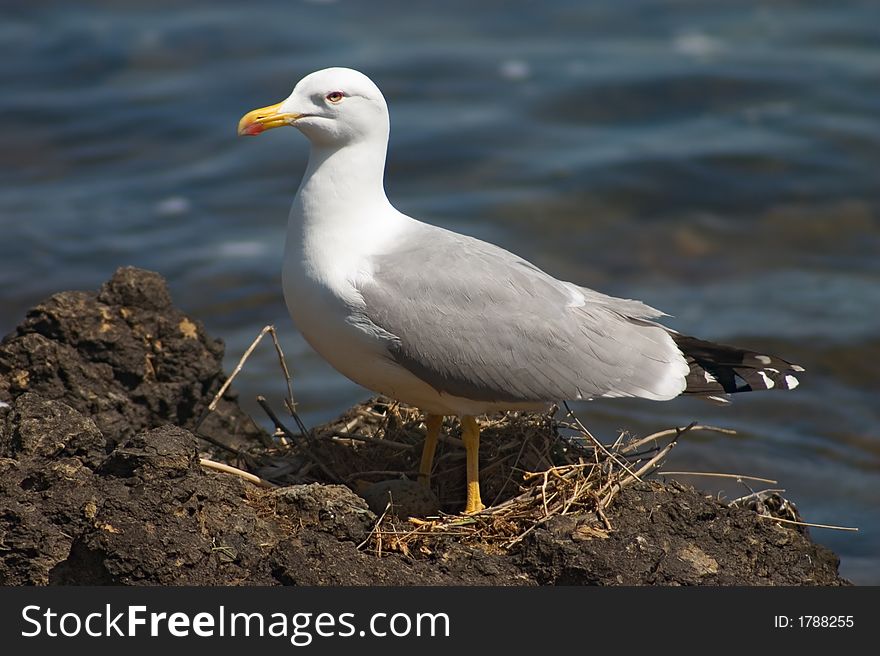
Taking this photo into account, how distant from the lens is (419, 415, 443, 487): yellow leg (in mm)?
6277

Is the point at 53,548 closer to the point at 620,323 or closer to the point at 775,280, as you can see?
the point at 620,323

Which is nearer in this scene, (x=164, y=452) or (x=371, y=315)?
(x=164, y=452)

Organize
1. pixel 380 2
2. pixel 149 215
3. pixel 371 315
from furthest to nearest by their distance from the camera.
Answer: pixel 380 2
pixel 149 215
pixel 371 315

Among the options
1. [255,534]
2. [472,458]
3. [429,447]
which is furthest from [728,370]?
[255,534]

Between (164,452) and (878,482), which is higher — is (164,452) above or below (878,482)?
below

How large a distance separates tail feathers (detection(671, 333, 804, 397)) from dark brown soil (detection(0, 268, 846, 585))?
2.44 feet

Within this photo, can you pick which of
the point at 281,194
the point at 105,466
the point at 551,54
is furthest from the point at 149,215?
the point at 105,466

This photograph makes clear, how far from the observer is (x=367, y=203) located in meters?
6.20

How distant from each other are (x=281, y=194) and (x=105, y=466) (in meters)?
9.03

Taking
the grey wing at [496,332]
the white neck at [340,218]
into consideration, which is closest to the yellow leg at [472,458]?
the grey wing at [496,332]

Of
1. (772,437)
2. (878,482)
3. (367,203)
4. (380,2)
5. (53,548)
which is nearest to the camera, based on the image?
(53,548)

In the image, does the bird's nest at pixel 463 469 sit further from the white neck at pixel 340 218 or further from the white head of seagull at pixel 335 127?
the white head of seagull at pixel 335 127

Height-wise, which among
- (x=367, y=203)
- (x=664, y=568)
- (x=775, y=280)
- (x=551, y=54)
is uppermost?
(x=551, y=54)

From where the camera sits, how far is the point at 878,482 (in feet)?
30.1
